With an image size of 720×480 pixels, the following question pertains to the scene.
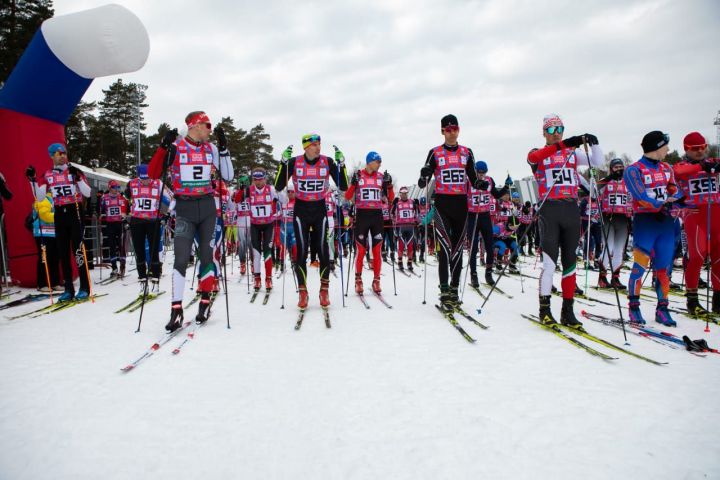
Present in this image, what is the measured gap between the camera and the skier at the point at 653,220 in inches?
195

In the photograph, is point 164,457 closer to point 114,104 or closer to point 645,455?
point 645,455

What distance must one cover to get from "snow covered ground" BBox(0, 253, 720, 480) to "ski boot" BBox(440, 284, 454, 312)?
3.50 feet

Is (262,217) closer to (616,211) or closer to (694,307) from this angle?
(616,211)

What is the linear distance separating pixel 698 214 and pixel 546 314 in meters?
2.87

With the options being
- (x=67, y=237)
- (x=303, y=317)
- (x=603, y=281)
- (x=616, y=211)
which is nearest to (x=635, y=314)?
(x=603, y=281)

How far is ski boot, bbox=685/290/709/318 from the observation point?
17.3 feet

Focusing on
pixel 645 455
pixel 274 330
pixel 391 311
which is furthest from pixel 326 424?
pixel 391 311

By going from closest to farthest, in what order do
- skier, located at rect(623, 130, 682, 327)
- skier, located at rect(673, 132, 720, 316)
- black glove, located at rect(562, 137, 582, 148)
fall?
black glove, located at rect(562, 137, 582, 148) → skier, located at rect(623, 130, 682, 327) → skier, located at rect(673, 132, 720, 316)

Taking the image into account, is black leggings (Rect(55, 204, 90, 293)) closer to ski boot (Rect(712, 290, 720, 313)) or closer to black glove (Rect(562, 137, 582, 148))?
black glove (Rect(562, 137, 582, 148))

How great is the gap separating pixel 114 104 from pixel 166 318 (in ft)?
170

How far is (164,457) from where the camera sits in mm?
2123

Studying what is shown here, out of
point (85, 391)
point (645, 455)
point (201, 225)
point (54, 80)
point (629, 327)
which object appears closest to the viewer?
point (645, 455)

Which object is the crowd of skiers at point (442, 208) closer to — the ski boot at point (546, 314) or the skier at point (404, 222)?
the ski boot at point (546, 314)

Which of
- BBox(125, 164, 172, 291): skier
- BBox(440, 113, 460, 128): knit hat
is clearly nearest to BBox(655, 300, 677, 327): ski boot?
BBox(440, 113, 460, 128): knit hat
